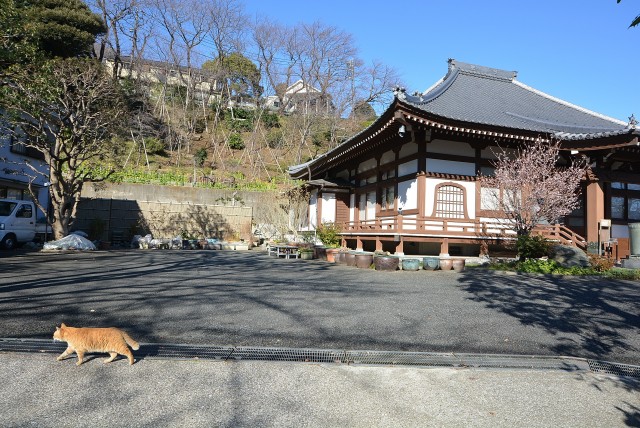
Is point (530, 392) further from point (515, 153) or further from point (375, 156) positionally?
point (375, 156)

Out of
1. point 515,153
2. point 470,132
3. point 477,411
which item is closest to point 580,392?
point 477,411

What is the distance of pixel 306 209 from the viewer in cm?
1866

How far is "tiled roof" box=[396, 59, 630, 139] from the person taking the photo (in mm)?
11391

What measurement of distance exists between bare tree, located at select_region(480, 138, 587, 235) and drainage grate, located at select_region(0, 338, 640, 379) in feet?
24.1

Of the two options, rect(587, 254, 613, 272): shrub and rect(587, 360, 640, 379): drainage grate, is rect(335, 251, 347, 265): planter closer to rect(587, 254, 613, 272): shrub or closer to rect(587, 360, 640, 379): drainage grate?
rect(587, 254, 613, 272): shrub

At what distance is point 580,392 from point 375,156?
471 inches

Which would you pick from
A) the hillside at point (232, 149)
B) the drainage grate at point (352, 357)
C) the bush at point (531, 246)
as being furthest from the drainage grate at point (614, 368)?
the hillside at point (232, 149)

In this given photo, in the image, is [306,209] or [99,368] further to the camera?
[306,209]

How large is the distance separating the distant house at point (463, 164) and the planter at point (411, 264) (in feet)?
2.19

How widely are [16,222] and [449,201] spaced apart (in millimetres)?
13531

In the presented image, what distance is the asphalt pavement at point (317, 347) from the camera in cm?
244

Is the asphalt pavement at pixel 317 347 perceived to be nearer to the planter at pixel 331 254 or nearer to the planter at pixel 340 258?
the planter at pixel 340 258

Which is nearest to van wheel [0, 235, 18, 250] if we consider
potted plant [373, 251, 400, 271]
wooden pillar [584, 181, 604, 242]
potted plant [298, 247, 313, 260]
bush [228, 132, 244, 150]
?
potted plant [298, 247, 313, 260]

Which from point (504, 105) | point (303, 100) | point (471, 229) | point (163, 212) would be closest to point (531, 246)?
point (471, 229)
